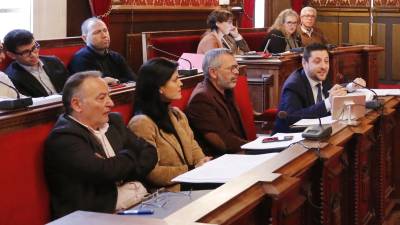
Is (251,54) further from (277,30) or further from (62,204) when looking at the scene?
(62,204)

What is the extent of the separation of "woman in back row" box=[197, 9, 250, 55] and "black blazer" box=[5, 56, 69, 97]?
2191 mm

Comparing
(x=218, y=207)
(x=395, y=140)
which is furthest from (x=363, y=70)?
(x=218, y=207)

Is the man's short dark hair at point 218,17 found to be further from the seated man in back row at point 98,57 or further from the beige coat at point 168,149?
the beige coat at point 168,149

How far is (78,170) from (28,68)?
2.15 meters

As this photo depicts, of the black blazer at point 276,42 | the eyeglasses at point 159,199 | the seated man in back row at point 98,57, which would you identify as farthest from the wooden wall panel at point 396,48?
the eyeglasses at point 159,199

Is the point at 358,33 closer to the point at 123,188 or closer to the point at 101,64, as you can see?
the point at 101,64

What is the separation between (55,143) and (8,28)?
3.36 metres

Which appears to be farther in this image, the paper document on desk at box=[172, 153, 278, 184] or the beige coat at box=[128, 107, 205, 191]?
the beige coat at box=[128, 107, 205, 191]

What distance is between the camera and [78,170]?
2822 millimetres

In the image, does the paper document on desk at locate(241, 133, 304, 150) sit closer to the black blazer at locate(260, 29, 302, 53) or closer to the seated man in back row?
the seated man in back row

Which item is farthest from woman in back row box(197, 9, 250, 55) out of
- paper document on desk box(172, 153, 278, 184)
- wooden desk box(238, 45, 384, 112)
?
paper document on desk box(172, 153, 278, 184)

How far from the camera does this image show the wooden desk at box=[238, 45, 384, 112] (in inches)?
250

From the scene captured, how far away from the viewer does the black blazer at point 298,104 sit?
14.1 feet

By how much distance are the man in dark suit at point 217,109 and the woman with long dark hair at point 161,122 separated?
0.41 metres
